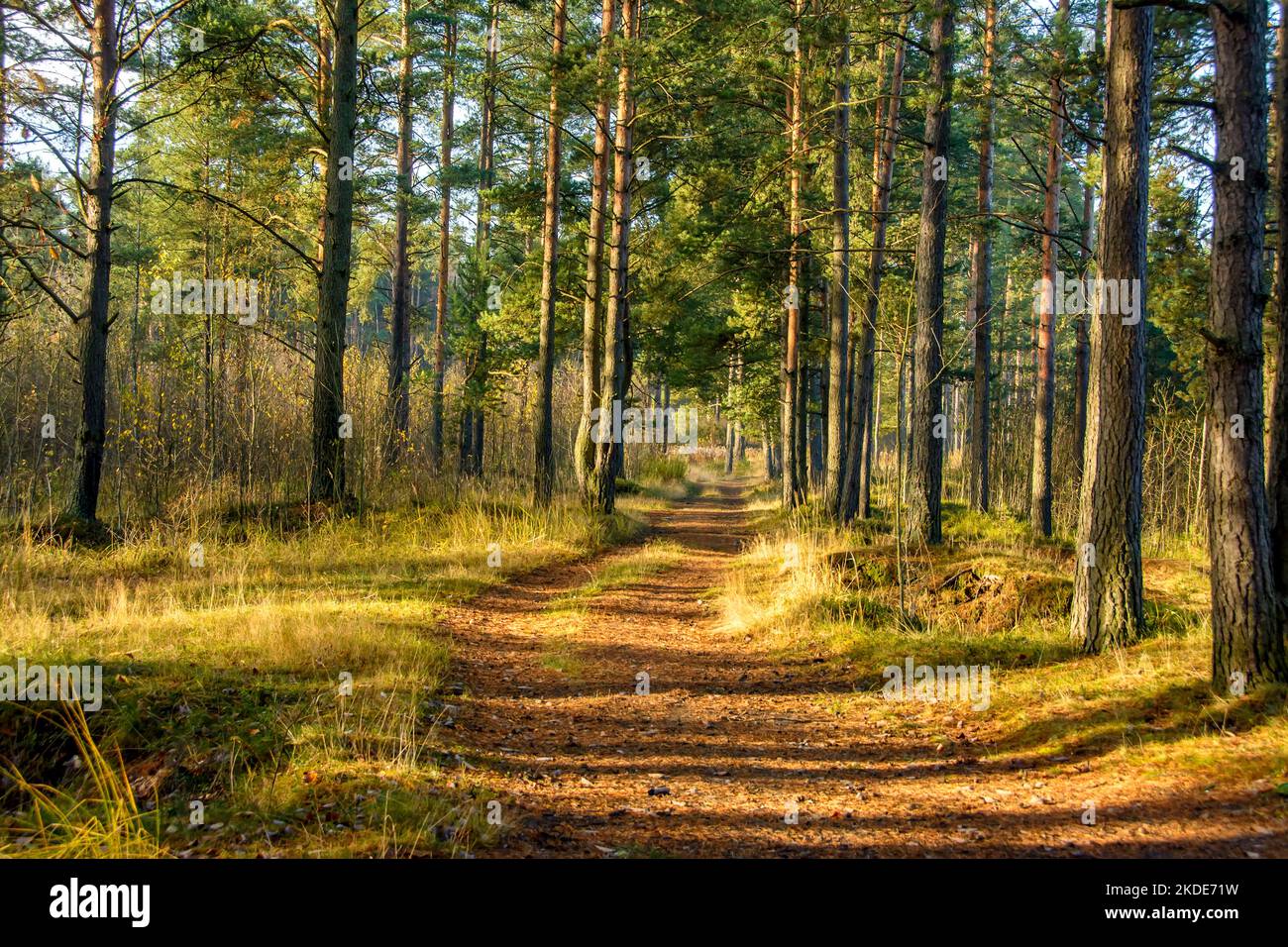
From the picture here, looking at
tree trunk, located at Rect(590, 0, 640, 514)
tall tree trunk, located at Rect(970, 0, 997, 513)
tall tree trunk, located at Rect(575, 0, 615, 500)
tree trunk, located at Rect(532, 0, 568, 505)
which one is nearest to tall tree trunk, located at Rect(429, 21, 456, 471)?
tree trunk, located at Rect(532, 0, 568, 505)

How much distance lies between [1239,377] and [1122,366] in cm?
139

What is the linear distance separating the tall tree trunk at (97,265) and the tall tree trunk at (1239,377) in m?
12.4

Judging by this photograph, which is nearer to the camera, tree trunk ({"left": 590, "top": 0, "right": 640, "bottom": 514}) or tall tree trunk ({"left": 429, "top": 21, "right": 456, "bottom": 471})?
tree trunk ({"left": 590, "top": 0, "right": 640, "bottom": 514})

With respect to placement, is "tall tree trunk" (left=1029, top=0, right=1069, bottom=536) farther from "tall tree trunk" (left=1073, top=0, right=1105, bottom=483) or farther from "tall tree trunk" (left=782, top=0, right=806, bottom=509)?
"tall tree trunk" (left=782, top=0, right=806, bottom=509)

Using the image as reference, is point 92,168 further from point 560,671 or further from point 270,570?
point 560,671

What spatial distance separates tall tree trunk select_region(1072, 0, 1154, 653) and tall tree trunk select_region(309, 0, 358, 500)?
10133 mm

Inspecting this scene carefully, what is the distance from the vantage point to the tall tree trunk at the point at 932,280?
34.5ft

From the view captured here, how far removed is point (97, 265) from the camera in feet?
38.0

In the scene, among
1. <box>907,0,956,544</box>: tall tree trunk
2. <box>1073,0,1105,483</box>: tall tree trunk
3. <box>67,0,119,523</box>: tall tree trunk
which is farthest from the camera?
<box>1073,0,1105,483</box>: tall tree trunk

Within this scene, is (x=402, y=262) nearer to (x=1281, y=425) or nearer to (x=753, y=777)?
(x=753, y=777)

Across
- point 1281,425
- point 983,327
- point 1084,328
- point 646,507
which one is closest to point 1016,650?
point 1281,425

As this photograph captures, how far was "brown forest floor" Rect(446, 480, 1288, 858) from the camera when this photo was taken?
13.6 ft

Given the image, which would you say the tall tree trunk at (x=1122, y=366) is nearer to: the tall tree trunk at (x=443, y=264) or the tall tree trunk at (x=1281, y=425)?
the tall tree trunk at (x=1281, y=425)
